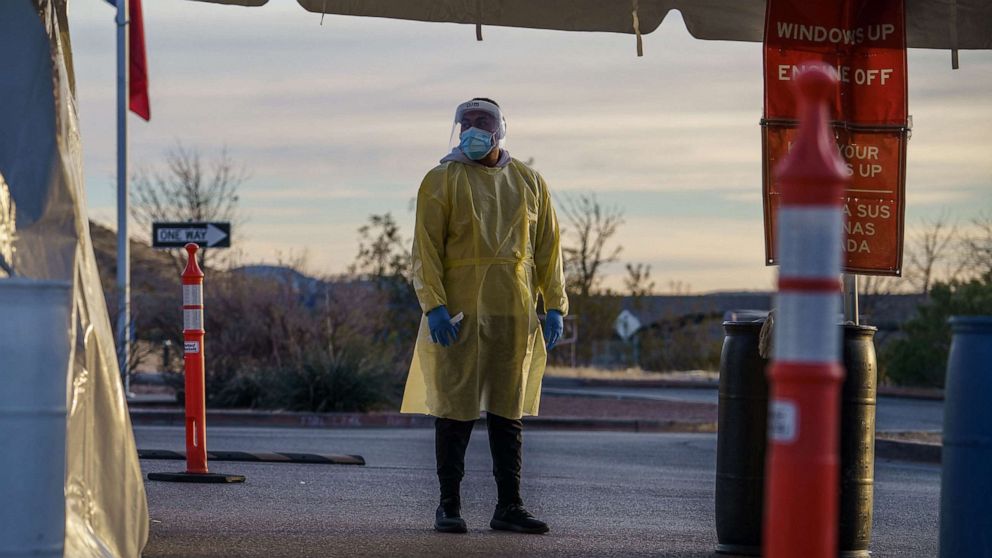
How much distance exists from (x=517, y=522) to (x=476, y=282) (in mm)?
1167

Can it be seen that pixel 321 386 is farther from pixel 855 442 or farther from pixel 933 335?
pixel 933 335

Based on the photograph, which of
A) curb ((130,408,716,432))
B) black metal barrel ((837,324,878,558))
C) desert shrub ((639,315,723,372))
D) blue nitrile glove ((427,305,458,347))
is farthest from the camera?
desert shrub ((639,315,723,372))

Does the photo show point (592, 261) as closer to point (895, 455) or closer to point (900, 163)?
point (895, 455)

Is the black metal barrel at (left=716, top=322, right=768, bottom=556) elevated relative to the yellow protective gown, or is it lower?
lower

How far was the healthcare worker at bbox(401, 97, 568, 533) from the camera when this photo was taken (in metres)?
7.59

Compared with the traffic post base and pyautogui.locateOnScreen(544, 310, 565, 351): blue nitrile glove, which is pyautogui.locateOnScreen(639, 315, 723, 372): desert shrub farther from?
pyautogui.locateOnScreen(544, 310, 565, 351): blue nitrile glove

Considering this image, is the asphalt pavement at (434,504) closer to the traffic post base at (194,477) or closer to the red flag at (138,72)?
the traffic post base at (194,477)

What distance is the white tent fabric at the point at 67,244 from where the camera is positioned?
5.45 meters

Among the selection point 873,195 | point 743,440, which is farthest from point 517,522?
point 873,195

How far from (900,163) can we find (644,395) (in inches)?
806

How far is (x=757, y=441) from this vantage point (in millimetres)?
7125

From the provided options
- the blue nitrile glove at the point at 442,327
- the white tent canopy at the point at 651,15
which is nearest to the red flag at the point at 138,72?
the white tent canopy at the point at 651,15

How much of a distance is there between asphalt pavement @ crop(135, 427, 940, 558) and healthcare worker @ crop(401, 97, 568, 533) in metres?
0.42

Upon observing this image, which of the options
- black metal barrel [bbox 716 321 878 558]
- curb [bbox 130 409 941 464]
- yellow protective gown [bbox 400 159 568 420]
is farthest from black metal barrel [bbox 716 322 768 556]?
curb [bbox 130 409 941 464]
